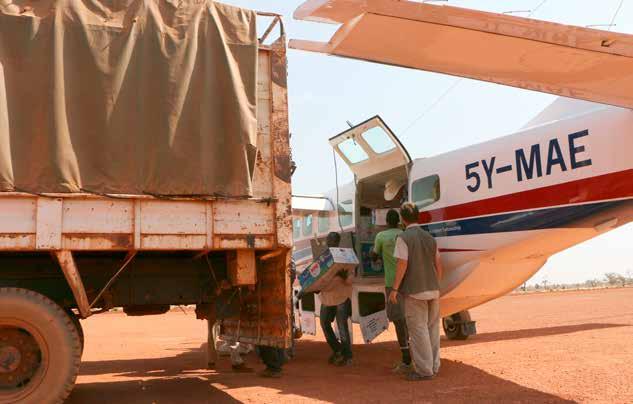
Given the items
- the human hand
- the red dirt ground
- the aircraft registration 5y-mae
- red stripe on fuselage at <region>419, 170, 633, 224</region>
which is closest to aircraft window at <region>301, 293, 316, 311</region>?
the aircraft registration 5y-mae

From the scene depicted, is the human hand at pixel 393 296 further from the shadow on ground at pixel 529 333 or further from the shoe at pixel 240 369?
the shadow on ground at pixel 529 333

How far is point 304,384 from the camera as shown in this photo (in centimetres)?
698

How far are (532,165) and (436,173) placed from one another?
5.48ft

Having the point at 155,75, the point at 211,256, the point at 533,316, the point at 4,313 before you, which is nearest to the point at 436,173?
the point at 211,256

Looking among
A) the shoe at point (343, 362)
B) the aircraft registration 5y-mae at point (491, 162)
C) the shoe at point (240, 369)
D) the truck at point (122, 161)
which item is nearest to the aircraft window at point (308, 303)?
the aircraft registration 5y-mae at point (491, 162)

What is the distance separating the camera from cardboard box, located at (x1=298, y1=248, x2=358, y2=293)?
8.12m

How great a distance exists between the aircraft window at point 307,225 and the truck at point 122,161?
591 cm

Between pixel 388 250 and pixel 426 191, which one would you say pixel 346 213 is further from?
pixel 388 250

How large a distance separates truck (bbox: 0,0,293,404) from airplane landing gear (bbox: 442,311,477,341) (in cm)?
558

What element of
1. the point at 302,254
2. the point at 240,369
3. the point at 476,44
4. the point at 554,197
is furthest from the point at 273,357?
the point at 302,254

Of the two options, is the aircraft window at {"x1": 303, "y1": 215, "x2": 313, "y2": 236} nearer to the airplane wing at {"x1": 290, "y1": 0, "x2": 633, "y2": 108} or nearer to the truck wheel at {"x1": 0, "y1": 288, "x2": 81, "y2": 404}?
the truck wheel at {"x1": 0, "y1": 288, "x2": 81, "y2": 404}

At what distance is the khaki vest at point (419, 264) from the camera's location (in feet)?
22.5

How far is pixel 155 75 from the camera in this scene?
17.9 ft

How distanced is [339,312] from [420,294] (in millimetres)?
2048
